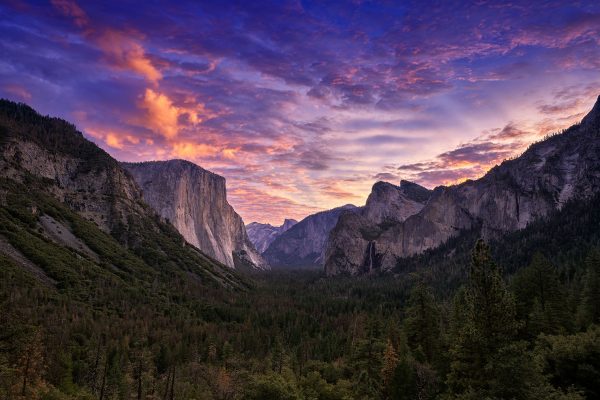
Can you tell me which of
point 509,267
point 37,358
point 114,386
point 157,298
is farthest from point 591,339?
point 509,267

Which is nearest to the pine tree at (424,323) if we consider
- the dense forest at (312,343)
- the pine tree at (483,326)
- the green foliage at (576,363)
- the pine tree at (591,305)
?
the dense forest at (312,343)

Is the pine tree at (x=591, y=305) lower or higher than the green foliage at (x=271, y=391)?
higher

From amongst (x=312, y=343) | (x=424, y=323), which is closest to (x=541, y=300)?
(x=424, y=323)

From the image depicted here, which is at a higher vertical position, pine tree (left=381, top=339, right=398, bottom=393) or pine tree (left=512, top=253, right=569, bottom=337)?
pine tree (left=512, top=253, right=569, bottom=337)

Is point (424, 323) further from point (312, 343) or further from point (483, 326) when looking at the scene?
point (312, 343)

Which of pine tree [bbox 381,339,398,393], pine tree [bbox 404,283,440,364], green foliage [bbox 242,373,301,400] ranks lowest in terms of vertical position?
green foliage [bbox 242,373,301,400]

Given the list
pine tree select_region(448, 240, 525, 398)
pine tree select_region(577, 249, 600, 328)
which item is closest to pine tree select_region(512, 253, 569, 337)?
pine tree select_region(577, 249, 600, 328)

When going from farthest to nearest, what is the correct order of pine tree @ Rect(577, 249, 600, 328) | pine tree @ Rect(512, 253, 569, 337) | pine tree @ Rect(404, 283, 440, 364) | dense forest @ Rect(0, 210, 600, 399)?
pine tree @ Rect(404, 283, 440, 364) < pine tree @ Rect(577, 249, 600, 328) < pine tree @ Rect(512, 253, 569, 337) < dense forest @ Rect(0, 210, 600, 399)

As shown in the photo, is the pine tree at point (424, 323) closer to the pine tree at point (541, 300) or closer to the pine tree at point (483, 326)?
the pine tree at point (541, 300)

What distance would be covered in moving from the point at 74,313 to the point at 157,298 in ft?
145

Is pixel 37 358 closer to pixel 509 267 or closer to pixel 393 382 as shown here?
pixel 393 382

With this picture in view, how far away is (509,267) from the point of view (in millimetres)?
182250

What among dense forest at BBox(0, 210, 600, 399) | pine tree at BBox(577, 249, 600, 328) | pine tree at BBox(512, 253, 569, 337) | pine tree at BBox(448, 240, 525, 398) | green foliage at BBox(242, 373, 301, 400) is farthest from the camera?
pine tree at BBox(577, 249, 600, 328)

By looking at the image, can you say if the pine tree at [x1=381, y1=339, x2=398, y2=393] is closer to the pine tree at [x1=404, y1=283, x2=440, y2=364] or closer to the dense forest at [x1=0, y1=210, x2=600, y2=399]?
the dense forest at [x1=0, y1=210, x2=600, y2=399]
